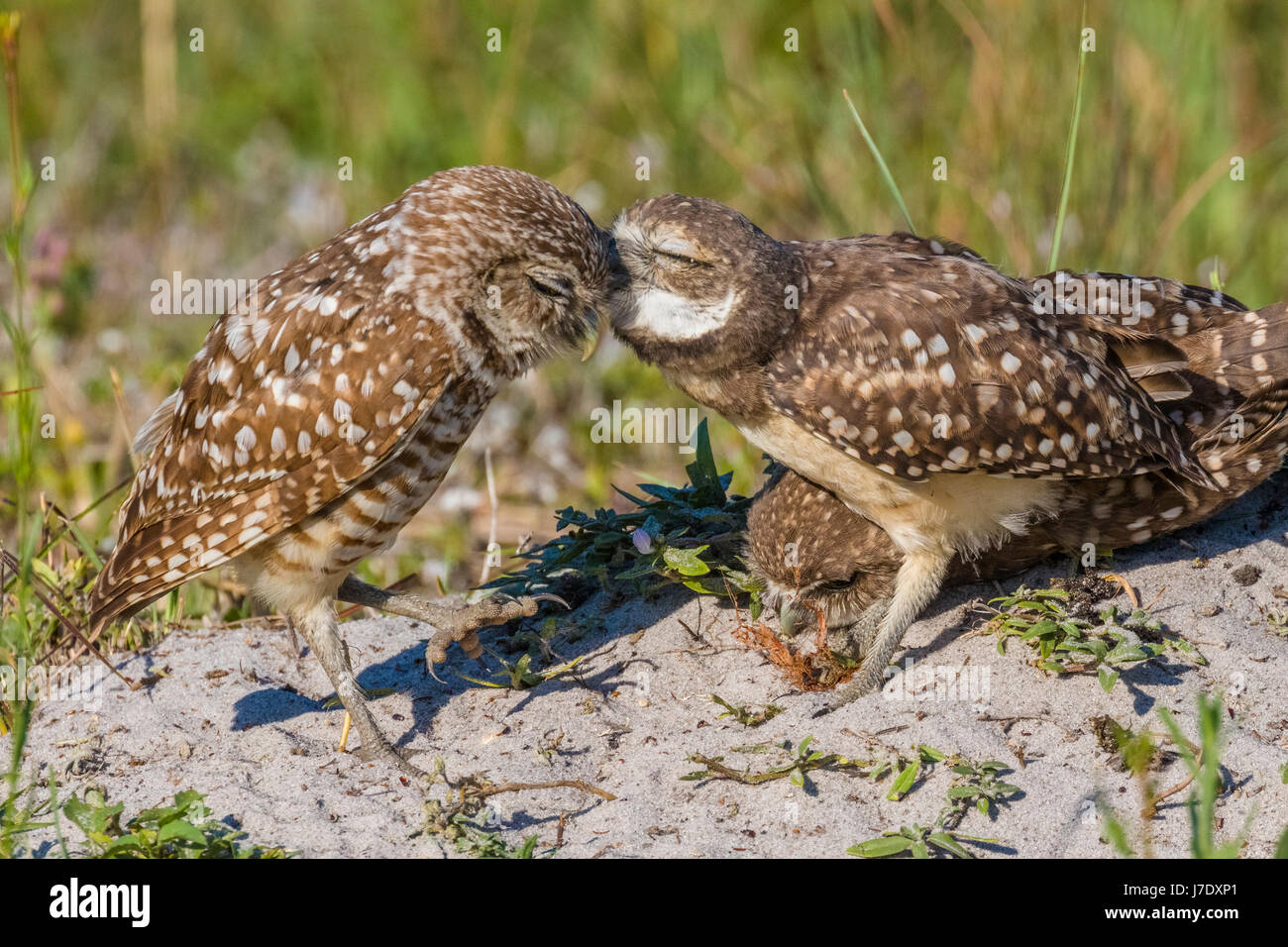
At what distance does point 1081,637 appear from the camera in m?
4.37

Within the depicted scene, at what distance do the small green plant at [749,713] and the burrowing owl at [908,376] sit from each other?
0.35m

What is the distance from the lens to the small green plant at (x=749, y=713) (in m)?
4.39

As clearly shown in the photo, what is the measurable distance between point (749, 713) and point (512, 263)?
1.79 metres

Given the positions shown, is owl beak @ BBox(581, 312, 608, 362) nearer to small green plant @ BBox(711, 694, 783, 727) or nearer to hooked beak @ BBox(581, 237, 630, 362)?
hooked beak @ BBox(581, 237, 630, 362)

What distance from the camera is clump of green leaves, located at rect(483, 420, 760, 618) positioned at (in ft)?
16.4

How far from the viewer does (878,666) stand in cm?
465

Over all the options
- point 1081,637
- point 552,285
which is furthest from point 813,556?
point 552,285

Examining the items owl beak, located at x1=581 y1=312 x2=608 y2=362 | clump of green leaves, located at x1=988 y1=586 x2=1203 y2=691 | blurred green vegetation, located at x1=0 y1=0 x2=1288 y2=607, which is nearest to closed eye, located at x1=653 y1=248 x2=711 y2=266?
owl beak, located at x1=581 y1=312 x2=608 y2=362

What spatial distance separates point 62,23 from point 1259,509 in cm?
1113

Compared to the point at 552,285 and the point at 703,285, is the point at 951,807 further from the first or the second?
the point at 552,285

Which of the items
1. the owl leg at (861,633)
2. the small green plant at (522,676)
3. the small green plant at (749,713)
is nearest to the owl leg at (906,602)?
the owl leg at (861,633)

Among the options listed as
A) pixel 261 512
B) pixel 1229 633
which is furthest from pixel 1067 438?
pixel 261 512

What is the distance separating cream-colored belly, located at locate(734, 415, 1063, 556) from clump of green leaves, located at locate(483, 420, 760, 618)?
523 millimetres

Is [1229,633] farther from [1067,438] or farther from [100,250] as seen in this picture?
[100,250]
